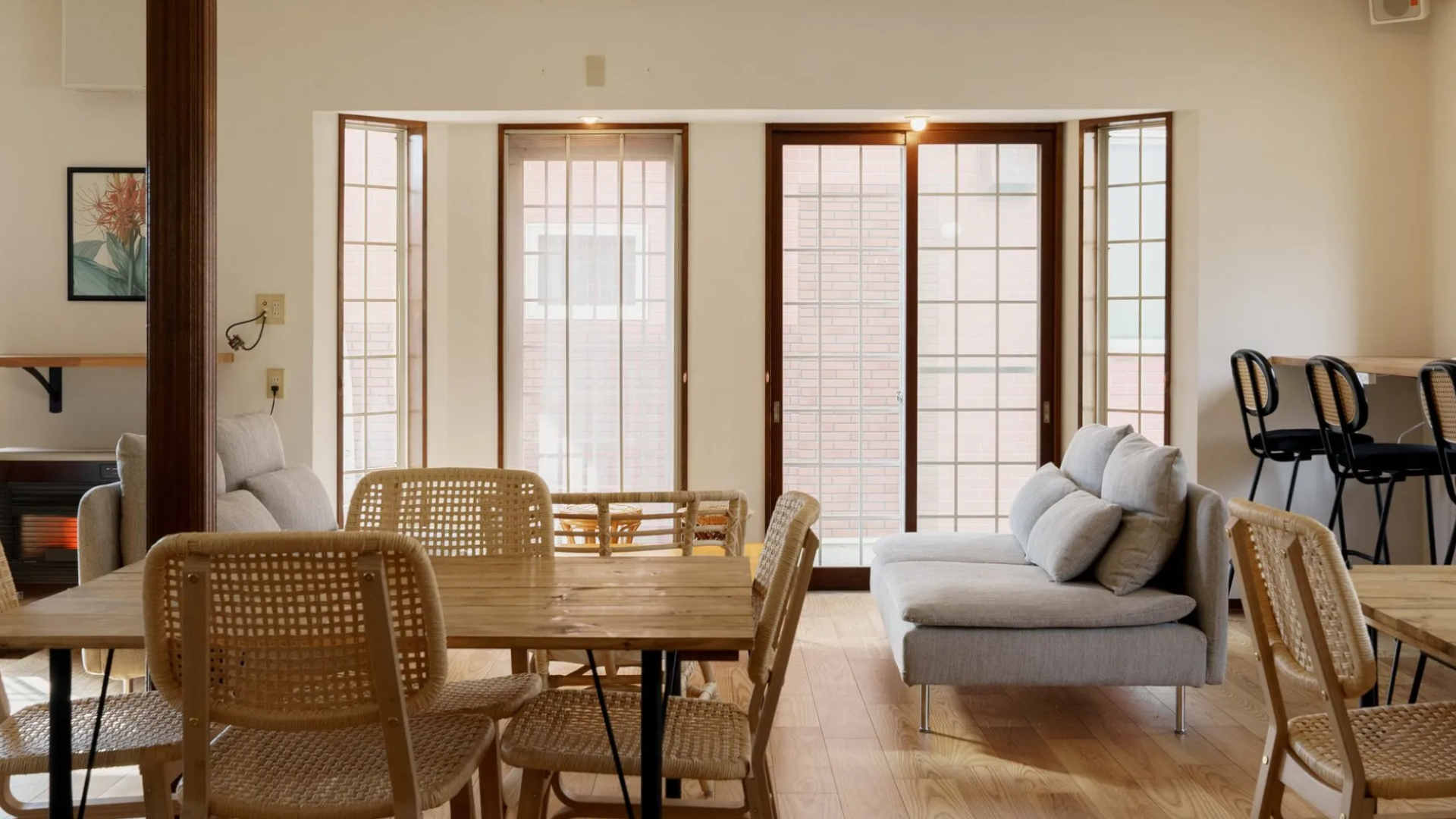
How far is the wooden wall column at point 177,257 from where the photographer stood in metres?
3.04

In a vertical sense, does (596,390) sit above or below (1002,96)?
below

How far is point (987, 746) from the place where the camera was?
3.71 meters

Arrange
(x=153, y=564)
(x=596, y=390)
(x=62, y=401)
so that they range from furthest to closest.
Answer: (x=596, y=390) → (x=62, y=401) → (x=153, y=564)

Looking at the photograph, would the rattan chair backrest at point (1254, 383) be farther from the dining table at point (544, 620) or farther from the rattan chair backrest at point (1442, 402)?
the dining table at point (544, 620)

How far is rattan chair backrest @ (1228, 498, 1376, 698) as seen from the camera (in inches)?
78.8

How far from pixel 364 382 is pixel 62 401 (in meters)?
1.38

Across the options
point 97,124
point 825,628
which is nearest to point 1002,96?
point 825,628

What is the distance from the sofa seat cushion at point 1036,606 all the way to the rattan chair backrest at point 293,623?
2.16 m

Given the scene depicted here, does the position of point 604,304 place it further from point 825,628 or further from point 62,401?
point 62,401

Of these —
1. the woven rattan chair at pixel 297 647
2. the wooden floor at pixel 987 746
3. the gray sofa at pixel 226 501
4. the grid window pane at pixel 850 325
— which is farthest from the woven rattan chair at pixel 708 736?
the grid window pane at pixel 850 325

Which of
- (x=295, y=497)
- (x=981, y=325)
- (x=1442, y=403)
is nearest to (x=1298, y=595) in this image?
(x=1442, y=403)

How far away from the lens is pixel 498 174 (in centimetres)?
580

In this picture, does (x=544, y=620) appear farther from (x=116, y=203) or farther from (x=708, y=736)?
(x=116, y=203)

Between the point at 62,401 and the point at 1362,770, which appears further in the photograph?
the point at 62,401
